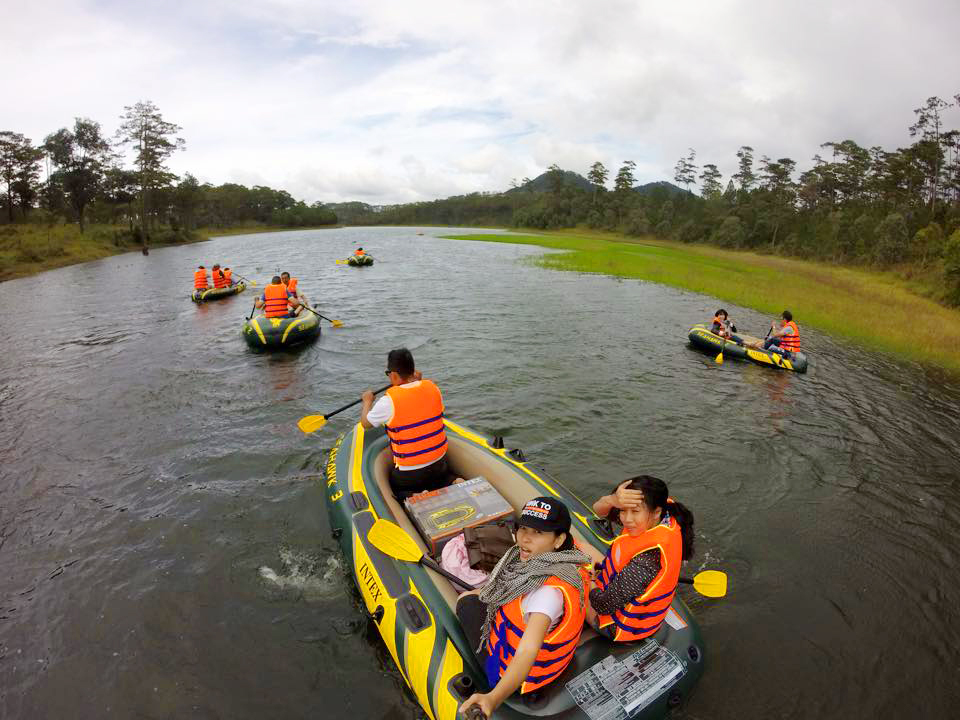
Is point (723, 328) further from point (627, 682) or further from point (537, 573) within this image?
point (537, 573)

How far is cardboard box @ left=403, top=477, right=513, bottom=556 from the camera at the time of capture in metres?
4.67

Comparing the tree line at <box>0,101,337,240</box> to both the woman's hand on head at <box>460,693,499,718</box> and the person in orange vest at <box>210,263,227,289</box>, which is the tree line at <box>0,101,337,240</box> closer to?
the person in orange vest at <box>210,263,227,289</box>

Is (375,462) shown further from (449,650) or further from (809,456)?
(809,456)

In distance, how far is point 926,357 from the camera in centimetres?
1384

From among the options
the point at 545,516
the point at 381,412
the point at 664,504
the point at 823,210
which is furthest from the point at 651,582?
the point at 823,210

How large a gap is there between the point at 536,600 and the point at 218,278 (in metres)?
20.8

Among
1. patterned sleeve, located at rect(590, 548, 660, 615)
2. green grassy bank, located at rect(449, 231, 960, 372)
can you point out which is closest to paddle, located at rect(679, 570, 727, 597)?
patterned sleeve, located at rect(590, 548, 660, 615)

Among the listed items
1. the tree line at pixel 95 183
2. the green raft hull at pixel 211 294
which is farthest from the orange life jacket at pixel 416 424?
the tree line at pixel 95 183

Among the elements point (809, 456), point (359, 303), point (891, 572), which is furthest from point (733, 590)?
point (359, 303)

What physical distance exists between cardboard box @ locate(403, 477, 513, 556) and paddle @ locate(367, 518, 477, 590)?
0.72 feet

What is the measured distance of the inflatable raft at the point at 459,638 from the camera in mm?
3266

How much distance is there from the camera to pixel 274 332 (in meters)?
12.6

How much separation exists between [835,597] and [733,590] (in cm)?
109

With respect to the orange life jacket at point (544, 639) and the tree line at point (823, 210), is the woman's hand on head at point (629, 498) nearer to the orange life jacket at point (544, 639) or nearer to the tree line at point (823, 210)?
the orange life jacket at point (544, 639)
